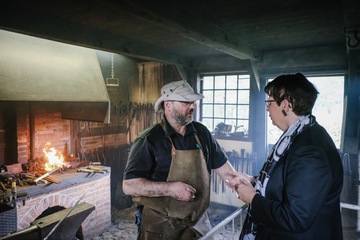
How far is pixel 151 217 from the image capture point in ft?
8.50

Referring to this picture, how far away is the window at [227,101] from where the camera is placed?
5969 mm

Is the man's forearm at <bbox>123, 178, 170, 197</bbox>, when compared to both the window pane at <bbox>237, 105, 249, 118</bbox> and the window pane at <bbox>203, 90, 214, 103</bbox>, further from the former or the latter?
the window pane at <bbox>203, 90, 214, 103</bbox>

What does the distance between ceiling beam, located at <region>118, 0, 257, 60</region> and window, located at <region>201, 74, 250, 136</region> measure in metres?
1.83

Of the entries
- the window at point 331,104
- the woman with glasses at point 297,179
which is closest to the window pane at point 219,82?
the window at point 331,104

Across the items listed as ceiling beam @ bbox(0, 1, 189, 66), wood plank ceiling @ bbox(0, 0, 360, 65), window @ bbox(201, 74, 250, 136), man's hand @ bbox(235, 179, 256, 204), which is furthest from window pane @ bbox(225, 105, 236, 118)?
man's hand @ bbox(235, 179, 256, 204)

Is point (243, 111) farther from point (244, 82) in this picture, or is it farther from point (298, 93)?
point (298, 93)

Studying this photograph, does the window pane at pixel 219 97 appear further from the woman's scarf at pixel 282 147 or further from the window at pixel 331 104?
the woman's scarf at pixel 282 147

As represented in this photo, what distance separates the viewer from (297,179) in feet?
4.99

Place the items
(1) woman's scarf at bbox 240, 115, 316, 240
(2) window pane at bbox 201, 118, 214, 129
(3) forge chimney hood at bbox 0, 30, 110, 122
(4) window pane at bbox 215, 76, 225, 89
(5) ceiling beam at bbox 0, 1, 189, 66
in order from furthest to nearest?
1. (2) window pane at bbox 201, 118, 214, 129
2. (4) window pane at bbox 215, 76, 225, 89
3. (3) forge chimney hood at bbox 0, 30, 110, 122
4. (5) ceiling beam at bbox 0, 1, 189, 66
5. (1) woman's scarf at bbox 240, 115, 316, 240

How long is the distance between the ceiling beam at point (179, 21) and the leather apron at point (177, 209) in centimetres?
122

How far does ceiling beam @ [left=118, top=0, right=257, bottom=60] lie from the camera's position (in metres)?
2.34

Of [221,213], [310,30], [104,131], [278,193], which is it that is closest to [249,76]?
[310,30]

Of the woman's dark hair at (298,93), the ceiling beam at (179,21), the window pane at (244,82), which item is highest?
the ceiling beam at (179,21)

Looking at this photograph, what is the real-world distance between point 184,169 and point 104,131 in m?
4.53
